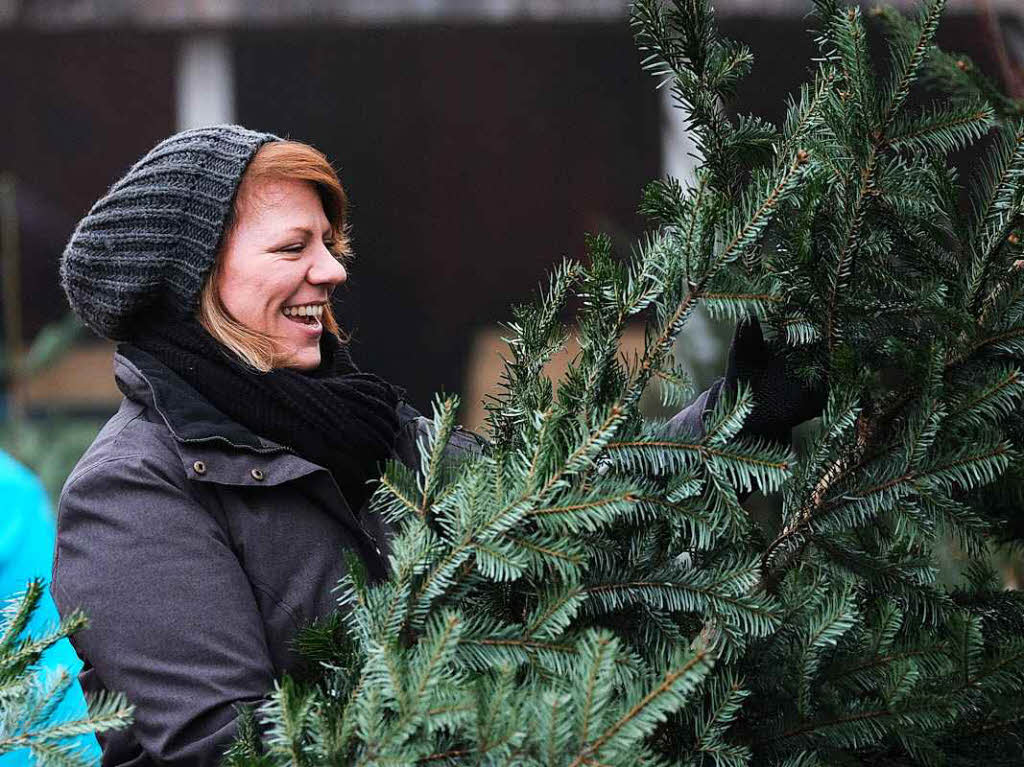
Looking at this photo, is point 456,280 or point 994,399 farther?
point 456,280

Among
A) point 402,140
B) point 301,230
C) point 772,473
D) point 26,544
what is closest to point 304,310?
point 301,230

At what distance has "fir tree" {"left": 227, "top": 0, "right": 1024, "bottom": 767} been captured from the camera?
1266 mm

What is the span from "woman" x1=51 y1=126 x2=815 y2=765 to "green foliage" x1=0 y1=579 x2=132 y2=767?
19 cm

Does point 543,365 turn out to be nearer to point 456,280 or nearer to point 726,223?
point 726,223

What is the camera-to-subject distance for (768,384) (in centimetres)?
144

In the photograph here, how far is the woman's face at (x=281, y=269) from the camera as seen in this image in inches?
71.9

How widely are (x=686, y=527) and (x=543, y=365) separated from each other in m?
0.27

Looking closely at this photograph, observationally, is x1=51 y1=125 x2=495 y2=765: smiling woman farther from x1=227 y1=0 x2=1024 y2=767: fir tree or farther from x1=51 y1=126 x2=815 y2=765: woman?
x1=227 y1=0 x2=1024 y2=767: fir tree

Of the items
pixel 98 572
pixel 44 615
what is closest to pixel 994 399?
pixel 98 572

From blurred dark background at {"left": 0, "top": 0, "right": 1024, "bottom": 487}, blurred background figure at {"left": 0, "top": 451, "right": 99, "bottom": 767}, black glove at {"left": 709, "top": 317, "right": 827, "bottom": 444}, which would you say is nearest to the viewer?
black glove at {"left": 709, "top": 317, "right": 827, "bottom": 444}

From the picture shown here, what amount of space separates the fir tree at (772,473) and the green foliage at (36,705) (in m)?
0.16

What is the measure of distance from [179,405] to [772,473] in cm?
82

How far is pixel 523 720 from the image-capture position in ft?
3.68

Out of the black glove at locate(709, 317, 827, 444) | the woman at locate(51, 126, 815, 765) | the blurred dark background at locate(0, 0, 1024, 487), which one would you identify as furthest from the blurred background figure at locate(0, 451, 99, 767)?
the blurred dark background at locate(0, 0, 1024, 487)
